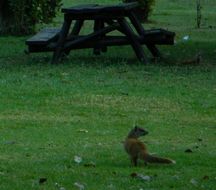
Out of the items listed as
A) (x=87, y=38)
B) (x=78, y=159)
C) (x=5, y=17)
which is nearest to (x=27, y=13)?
(x=5, y=17)

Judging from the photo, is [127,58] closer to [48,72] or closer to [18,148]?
[48,72]

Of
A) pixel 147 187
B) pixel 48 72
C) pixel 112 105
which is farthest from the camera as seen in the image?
pixel 48 72

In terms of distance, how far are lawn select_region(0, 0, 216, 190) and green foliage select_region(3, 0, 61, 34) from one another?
2.58m

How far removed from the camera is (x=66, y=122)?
10469mm

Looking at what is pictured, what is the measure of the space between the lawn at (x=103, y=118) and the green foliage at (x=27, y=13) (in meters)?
2.58

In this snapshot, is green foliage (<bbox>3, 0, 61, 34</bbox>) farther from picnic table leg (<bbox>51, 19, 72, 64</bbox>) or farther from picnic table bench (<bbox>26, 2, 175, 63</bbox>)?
picnic table leg (<bbox>51, 19, 72, 64</bbox>)

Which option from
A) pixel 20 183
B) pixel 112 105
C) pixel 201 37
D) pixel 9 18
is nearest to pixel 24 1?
pixel 9 18

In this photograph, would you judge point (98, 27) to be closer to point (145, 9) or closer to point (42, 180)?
point (145, 9)

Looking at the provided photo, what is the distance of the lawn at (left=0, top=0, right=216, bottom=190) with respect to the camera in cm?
744

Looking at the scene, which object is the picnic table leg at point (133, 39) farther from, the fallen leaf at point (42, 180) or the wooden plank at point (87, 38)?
the fallen leaf at point (42, 180)

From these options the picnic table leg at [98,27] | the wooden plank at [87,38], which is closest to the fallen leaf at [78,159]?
the wooden plank at [87,38]

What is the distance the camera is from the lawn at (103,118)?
7.44m

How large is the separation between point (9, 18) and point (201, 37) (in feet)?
14.4

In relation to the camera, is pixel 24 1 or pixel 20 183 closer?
pixel 20 183
